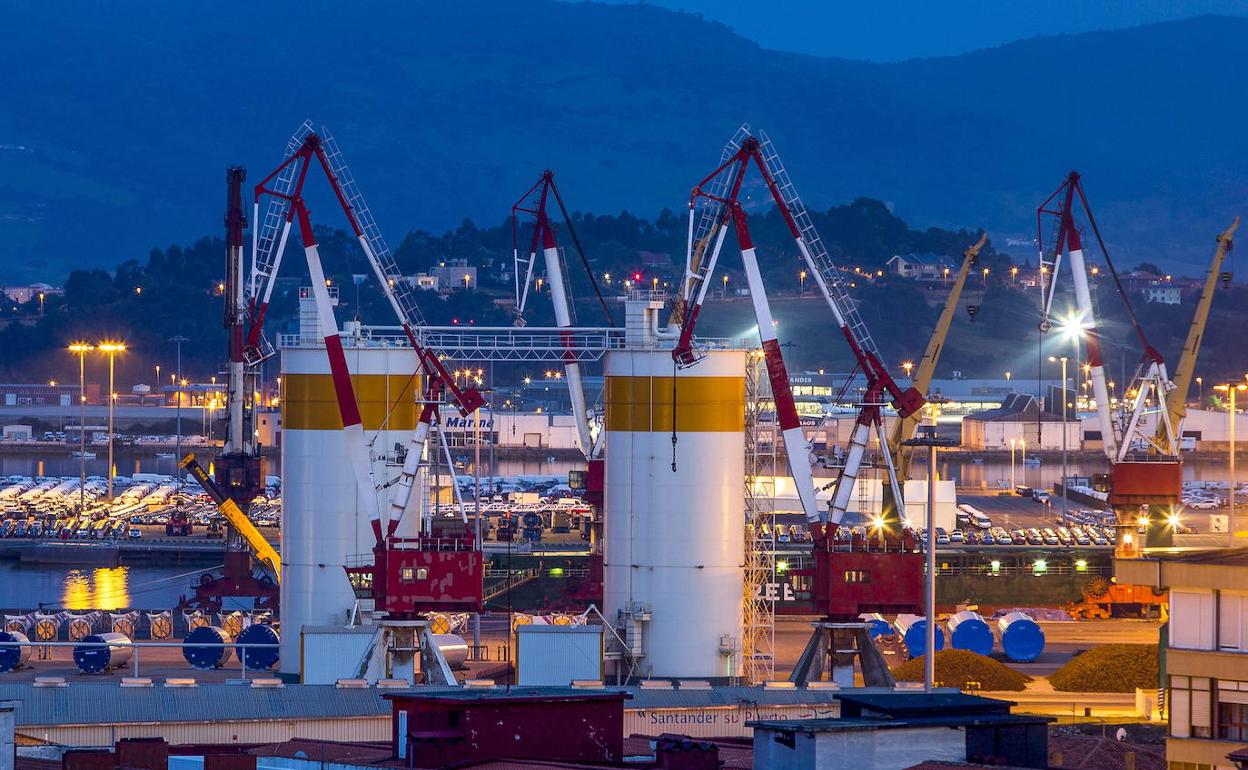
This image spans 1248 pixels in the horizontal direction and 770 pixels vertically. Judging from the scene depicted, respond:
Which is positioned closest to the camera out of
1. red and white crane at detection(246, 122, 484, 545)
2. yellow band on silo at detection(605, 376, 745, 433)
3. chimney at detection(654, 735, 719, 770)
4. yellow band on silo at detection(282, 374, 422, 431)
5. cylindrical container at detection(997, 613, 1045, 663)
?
chimney at detection(654, 735, 719, 770)

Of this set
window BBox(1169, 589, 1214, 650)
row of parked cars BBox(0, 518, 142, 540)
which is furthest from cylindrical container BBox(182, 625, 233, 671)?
row of parked cars BBox(0, 518, 142, 540)

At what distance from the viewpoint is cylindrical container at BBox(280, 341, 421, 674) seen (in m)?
50.7

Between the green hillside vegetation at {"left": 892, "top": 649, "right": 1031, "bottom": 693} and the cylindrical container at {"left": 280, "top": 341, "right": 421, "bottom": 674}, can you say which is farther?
the cylindrical container at {"left": 280, "top": 341, "right": 421, "bottom": 674}

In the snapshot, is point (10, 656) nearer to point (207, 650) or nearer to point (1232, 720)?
point (207, 650)

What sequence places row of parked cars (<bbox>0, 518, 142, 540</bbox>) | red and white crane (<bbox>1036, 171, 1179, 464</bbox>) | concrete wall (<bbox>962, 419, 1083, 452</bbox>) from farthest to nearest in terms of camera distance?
concrete wall (<bbox>962, 419, 1083, 452</bbox>)
row of parked cars (<bbox>0, 518, 142, 540</bbox>)
red and white crane (<bbox>1036, 171, 1179, 464</bbox>)

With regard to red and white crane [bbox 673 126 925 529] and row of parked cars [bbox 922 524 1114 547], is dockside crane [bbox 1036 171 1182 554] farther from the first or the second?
red and white crane [bbox 673 126 925 529]

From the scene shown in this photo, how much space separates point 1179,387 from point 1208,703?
5582cm

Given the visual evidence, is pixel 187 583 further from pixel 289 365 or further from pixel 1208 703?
pixel 1208 703

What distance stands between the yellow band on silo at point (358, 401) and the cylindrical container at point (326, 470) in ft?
0.07

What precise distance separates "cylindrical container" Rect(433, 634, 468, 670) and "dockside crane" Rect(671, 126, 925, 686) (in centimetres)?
841

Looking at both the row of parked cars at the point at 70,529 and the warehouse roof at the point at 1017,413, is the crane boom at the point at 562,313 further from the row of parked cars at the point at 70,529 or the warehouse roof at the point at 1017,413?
the warehouse roof at the point at 1017,413

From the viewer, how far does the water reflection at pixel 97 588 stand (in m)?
82.3

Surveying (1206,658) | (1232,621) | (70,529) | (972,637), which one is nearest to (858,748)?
(1206,658)

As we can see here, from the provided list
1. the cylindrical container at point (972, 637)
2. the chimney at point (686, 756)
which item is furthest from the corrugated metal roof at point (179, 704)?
the cylindrical container at point (972, 637)
